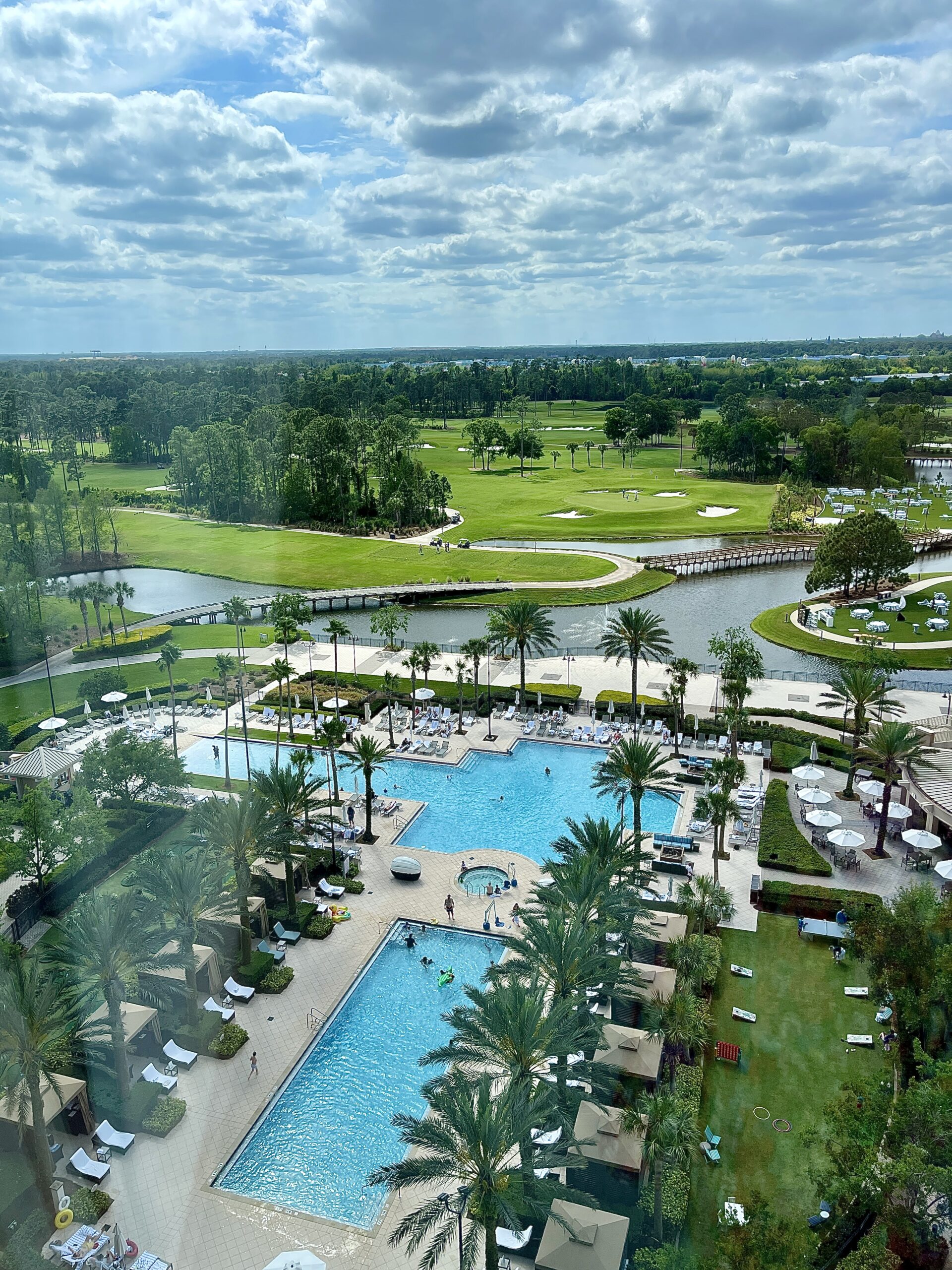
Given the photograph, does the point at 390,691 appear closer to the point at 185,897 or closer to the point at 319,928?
the point at 319,928

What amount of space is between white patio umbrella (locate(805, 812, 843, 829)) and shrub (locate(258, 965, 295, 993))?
66.6 ft

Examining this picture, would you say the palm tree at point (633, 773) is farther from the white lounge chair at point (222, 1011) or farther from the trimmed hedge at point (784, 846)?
the white lounge chair at point (222, 1011)

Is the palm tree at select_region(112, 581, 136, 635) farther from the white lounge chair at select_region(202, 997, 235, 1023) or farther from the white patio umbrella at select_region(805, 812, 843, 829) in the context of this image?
the white patio umbrella at select_region(805, 812, 843, 829)

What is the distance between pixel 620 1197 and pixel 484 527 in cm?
8236

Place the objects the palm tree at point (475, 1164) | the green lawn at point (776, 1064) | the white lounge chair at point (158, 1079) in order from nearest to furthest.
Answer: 1. the palm tree at point (475, 1164)
2. the green lawn at point (776, 1064)
3. the white lounge chair at point (158, 1079)

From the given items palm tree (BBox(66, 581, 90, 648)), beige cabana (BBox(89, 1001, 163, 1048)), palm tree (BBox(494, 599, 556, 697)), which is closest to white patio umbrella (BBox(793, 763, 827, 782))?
palm tree (BBox(494, 599, 556, 697))

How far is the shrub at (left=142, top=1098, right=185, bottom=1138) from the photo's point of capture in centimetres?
2166

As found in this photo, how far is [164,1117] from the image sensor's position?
72.0 feet

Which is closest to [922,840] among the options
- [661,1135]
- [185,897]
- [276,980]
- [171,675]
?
[661,1135]

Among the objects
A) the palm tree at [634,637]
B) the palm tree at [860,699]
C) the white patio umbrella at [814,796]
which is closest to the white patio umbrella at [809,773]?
the white patio umbrella at [814,796]

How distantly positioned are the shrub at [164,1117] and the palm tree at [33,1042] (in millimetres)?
2359

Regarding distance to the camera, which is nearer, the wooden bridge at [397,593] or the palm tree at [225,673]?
the palm tree at [225,673]

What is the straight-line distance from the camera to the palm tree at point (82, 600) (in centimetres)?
5359

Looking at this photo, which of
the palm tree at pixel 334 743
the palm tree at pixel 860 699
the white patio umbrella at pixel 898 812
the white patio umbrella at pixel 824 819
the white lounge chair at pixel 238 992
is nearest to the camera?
the white lounge chair at pixel 238 992
